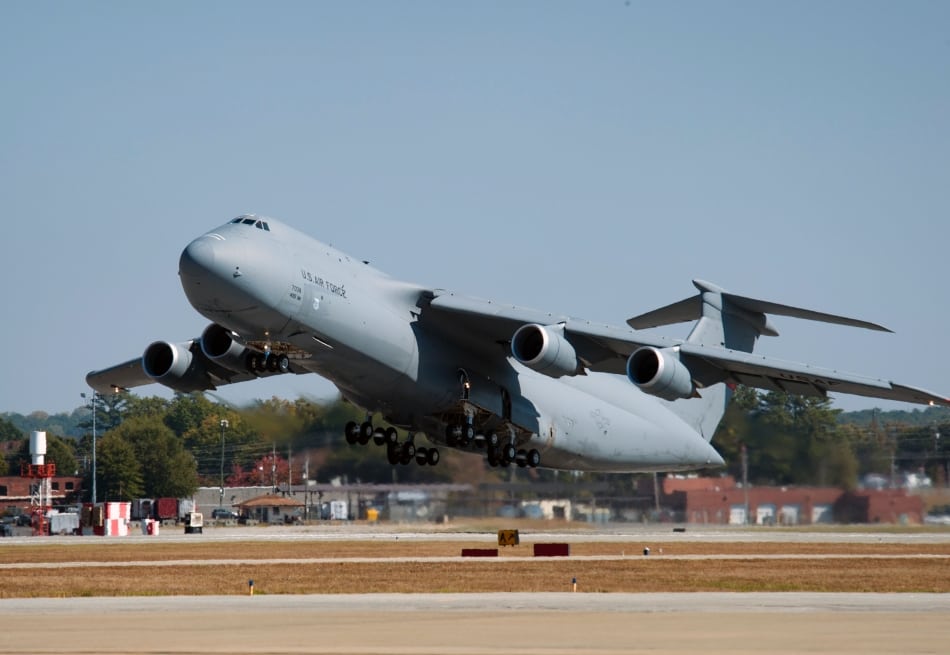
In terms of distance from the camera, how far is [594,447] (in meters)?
30.9

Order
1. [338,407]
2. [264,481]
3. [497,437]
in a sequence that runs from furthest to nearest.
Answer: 1. [264,481]
2. [338,407]
3. [497,437]

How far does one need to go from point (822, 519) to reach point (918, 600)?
16.6 m

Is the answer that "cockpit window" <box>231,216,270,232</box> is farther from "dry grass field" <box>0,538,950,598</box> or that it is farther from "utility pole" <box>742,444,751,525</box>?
"utility pole" <box>742,444,751,525</box>

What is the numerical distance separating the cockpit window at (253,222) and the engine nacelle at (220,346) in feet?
13.7

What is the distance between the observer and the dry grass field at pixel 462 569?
76.1 ft

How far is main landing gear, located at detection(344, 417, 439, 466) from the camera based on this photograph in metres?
28.8

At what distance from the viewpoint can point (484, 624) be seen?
16.2 m

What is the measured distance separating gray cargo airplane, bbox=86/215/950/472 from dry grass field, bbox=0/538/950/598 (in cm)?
266

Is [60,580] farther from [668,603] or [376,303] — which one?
[668,603]

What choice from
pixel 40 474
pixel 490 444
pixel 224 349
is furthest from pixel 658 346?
pixel 40 474

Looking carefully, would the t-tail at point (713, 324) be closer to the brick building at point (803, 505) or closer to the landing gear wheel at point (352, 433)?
the brick building at point (803, 505)

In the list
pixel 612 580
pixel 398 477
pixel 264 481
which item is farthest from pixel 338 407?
pixel 264 481

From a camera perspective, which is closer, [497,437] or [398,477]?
[497,437]

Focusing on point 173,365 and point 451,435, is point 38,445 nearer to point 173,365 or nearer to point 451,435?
point 173,365
